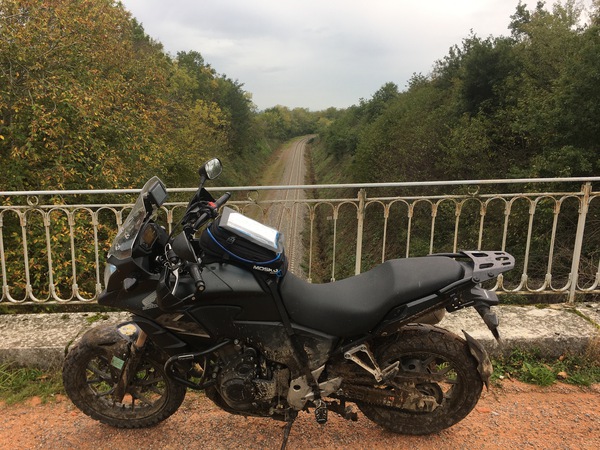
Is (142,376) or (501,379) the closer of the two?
(142,376)

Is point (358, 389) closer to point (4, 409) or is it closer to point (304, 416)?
point (304, 416)

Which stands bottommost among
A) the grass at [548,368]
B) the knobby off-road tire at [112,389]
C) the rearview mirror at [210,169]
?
the grass at [548,368]

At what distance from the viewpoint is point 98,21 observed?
40.4ft

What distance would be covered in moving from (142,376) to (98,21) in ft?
41.4

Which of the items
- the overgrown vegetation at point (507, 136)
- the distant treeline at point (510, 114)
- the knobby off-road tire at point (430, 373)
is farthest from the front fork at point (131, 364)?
the distant treeline at point (510, 114)

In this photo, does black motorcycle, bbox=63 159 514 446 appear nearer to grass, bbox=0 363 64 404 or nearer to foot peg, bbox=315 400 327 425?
foot peg, bbox=315 400 327 425

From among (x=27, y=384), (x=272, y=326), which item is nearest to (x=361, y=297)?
(x=272, y=326)

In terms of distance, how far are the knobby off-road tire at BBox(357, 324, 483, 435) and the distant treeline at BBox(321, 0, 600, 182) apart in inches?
422

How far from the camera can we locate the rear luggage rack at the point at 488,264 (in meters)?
2.27

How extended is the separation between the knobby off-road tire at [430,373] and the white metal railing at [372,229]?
4.70 feet

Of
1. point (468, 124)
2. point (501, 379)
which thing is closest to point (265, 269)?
point (501, 379)

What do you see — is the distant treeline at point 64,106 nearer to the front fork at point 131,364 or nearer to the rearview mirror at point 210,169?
the front fork at point 131,364

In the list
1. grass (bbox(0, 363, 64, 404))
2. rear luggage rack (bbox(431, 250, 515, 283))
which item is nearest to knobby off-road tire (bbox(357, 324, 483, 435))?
rear luggage rack (bbox(431, 250, 515, 283))

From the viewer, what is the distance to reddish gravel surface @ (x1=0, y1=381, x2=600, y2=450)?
106 inches
